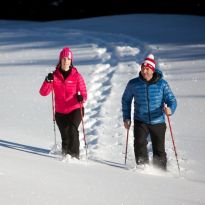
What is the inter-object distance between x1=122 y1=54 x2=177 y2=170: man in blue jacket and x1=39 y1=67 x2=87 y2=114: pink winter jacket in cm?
74

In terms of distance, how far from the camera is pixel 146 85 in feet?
22.9

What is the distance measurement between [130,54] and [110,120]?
6.29 m

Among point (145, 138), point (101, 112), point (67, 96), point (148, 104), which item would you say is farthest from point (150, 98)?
point (101, 112)

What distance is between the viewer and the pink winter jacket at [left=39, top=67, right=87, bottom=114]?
7506 mm

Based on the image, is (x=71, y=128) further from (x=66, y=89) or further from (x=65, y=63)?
(x=65, y=63)

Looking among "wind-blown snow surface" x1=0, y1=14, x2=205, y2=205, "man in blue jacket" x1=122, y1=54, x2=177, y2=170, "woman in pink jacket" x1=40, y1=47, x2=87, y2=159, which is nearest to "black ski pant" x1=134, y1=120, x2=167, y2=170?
"man in blue jacket" x1=122, y1=54, x2=177, y2=170

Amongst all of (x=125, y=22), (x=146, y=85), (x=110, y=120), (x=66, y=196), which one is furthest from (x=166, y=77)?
(x=125, y=22)

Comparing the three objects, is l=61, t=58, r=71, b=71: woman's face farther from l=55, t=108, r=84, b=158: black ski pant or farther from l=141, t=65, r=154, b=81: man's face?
l=141, t=65, r=154, b=81: man's face

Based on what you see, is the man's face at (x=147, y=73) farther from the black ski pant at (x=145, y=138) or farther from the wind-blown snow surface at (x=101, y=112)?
the wind-blown snow surface at (x=101, y=112)

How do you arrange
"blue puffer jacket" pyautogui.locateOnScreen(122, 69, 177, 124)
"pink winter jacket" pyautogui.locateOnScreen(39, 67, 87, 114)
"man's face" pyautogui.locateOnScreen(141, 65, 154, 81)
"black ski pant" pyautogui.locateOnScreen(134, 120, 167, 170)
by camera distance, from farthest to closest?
1. "pink winter jacket" pyautogui.locateOnScreen(39, 67, 87, 114)
2. "black ski pant" pyautogui.locateOnScreen(134, 120, 167, 170)
3. "blue puffer jacket" pyautogui.locateOnScreen(122, 69, 177, 124)
4. "man's face" pyautogui.locateOnScreen(141, 65, 154, 81)

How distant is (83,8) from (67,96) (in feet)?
76.2

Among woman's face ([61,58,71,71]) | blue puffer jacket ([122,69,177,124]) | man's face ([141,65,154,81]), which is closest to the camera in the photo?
man's face ([141,65,154,81])

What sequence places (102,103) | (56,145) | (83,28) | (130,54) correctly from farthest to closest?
(83,28)
(130,54)
(102,103)
(56,145)

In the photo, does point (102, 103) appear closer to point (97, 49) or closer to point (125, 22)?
point (97, 49)
